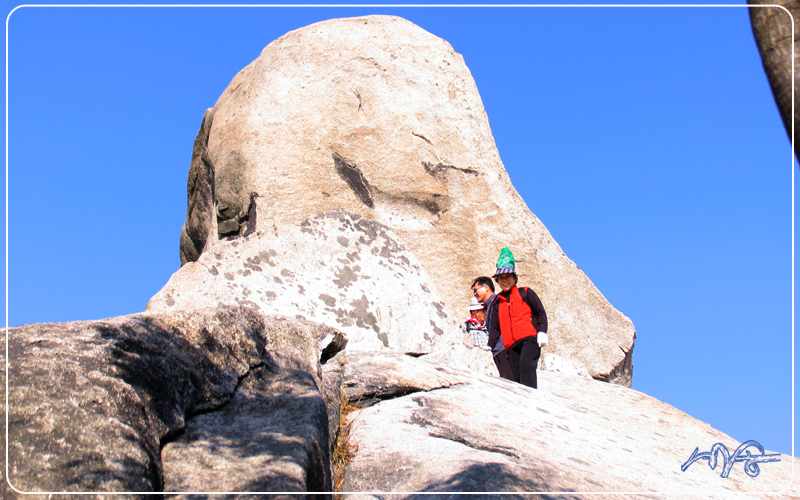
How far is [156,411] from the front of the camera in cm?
331

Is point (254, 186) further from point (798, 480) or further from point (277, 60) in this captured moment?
point (798, 480)

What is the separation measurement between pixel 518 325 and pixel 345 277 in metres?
1.93

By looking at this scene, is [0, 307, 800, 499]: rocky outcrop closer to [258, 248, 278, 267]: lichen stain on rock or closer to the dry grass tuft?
the dry grass tuft

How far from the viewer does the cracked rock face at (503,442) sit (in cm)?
389

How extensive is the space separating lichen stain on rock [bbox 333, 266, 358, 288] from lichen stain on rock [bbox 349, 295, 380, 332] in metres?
0.24

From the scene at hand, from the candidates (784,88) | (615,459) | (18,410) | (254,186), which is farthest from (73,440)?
(254,186)

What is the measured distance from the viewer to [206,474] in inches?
124

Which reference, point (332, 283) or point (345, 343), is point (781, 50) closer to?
point (345, 343)

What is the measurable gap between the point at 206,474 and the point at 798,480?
531cm

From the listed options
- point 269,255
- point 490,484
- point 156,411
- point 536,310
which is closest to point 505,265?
point 536,310

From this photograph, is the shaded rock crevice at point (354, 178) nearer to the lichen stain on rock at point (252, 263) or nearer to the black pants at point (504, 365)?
the lichen stain on rock at point (252, 263)

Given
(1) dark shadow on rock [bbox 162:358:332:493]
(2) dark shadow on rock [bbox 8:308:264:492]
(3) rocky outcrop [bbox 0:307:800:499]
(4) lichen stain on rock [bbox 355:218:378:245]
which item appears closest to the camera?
(2) dark shadow on rock [bbox 8:308:264:492]
